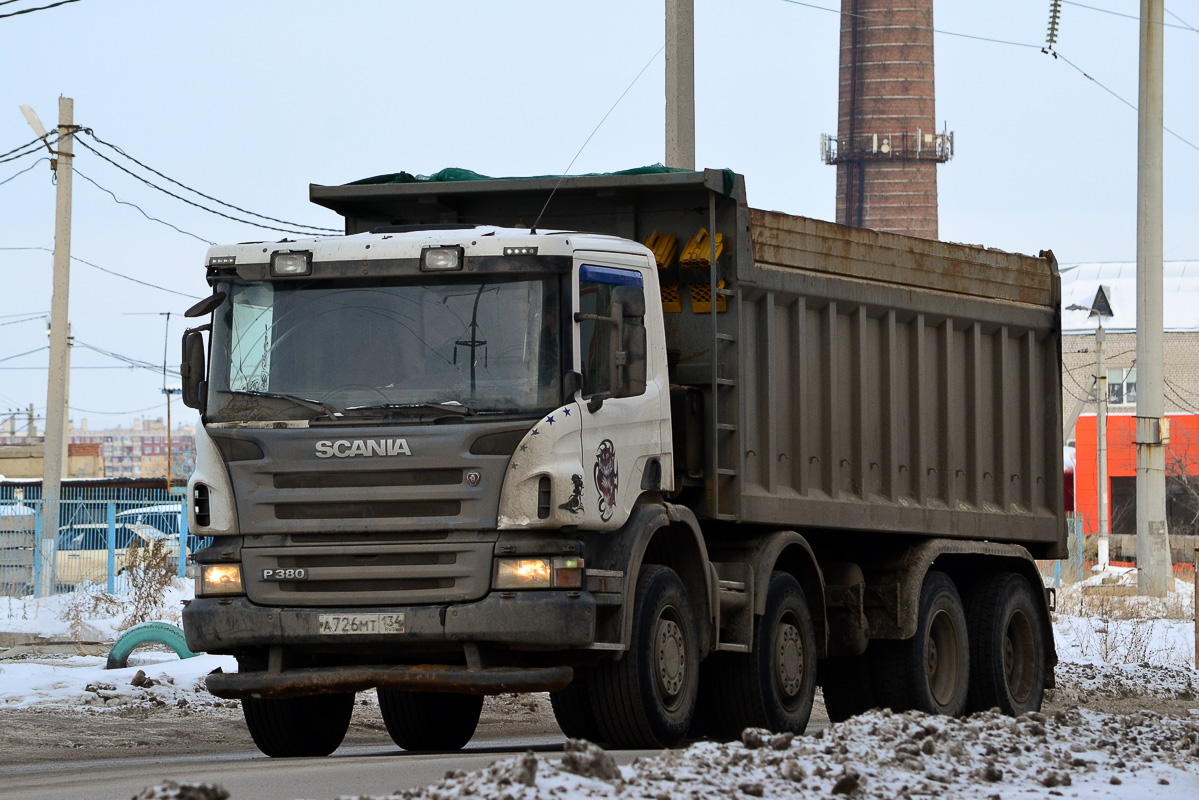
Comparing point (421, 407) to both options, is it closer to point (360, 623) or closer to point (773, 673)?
point (360, 623)

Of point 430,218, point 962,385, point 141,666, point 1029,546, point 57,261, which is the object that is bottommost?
point 141,666

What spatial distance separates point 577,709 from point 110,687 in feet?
17.6

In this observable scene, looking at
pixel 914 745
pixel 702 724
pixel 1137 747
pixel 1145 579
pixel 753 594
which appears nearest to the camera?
pixel 914 745

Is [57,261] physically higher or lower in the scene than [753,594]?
higher

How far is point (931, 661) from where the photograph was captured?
13461mm

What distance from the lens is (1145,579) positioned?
916 inches

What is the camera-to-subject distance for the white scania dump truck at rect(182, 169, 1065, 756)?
923cm

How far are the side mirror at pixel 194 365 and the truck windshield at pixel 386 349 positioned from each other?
8 centimetres

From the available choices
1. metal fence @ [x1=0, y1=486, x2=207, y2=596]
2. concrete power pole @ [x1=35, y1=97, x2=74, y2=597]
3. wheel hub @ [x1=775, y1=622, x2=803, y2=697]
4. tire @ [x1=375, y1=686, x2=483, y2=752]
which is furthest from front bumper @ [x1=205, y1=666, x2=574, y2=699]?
concrete power pole @ [x1=35, y1=97, x2=74, y2=597]

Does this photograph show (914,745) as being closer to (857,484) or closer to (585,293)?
(585,293)

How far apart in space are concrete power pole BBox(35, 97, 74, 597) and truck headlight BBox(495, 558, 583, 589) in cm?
1958

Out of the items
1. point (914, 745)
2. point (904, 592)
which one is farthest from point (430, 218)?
point (914, 745)

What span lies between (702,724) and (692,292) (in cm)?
288

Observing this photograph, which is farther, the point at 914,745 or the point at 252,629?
the point at 252,629
